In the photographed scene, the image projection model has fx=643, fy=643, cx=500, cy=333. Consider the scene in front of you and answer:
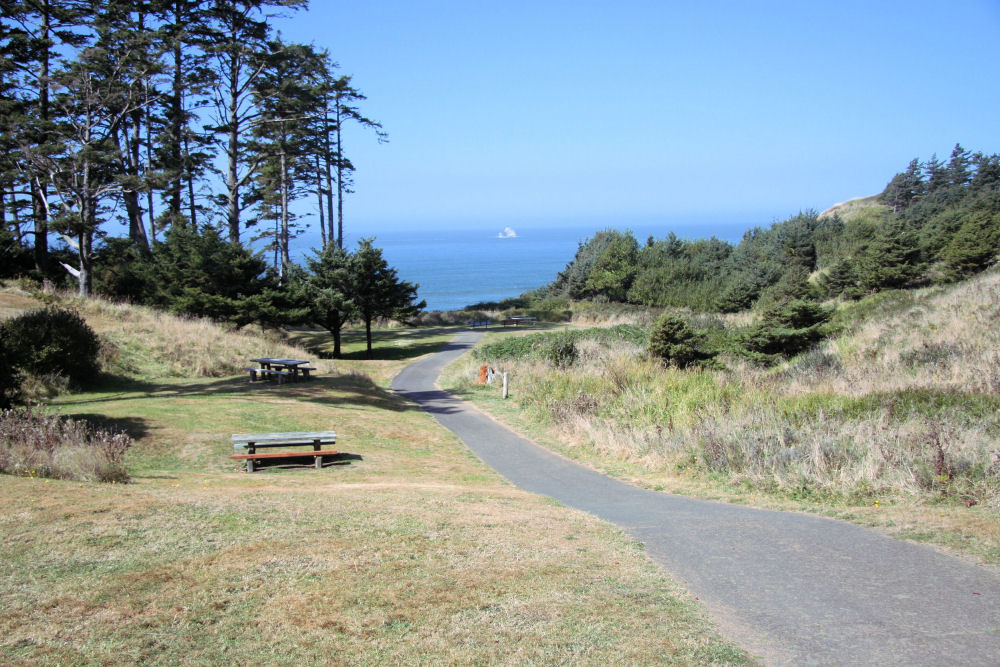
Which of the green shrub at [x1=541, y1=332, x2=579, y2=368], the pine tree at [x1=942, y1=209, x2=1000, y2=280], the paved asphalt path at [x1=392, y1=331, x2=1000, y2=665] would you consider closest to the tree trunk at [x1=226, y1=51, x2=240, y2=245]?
the green shrub at [x1=541, y1=332, x2=579, y2=368]

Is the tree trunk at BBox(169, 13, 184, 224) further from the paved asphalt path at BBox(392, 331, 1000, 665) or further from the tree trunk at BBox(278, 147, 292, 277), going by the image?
the paved asphalt path at BBox(392, 331, 1000, 665)

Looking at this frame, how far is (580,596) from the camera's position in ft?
17.7

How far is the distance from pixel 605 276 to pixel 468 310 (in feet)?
52.7

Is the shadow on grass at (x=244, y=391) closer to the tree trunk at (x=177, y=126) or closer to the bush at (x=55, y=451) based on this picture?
the bush at (x=55, y=451)

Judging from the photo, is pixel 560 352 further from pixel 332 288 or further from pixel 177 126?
pixel 177 126

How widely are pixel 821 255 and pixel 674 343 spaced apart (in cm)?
4032

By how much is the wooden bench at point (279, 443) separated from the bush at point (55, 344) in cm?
745

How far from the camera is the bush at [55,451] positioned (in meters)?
8.53

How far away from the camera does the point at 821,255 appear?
55.8 m

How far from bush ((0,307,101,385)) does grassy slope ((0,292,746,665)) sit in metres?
9.00

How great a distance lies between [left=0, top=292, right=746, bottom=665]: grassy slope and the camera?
429cm

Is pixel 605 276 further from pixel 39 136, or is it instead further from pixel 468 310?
pixel 39 136

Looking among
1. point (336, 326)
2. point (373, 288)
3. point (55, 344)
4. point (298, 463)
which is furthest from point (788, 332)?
point (55, 344)

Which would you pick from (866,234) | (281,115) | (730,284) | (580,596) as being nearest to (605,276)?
(730,284)
